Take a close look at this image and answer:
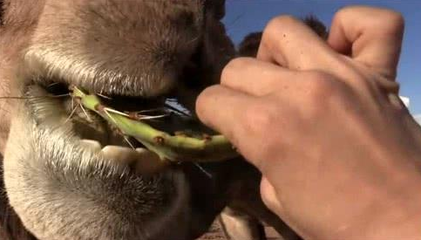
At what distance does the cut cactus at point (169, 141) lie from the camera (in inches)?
68.5

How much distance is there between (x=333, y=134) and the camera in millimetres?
1094

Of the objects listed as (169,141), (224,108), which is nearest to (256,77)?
(224,108)

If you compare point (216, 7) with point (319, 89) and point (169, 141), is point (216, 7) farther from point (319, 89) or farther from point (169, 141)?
point (319, 89)

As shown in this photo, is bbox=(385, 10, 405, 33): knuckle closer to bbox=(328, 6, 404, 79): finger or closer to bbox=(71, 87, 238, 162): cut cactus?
bbox=(328, 6, 404, 79): finger

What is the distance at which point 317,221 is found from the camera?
3.80 feet

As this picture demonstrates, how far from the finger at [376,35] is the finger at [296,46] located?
64 millimetres

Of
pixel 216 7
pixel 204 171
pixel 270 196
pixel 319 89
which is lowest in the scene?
pixel 204 171

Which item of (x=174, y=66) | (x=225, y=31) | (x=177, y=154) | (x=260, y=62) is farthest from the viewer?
(x=225, y=31)

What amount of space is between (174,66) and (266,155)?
0.88 m

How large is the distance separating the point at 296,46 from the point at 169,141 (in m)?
0.62

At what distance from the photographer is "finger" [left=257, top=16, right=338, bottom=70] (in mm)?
1209

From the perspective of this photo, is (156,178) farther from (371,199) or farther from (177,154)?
(371,199)

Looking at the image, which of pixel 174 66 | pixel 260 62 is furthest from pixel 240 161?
pixel 260 62

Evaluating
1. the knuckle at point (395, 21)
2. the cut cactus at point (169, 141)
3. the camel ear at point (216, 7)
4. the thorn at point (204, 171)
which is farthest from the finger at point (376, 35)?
the thorn at point (204, 171)
